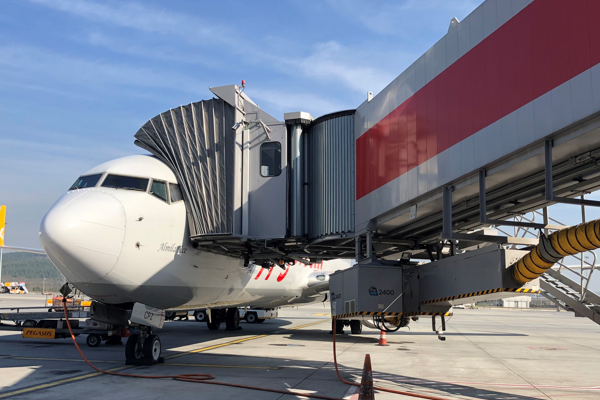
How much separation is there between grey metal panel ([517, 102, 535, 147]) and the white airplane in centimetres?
819

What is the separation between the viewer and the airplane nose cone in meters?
10.0

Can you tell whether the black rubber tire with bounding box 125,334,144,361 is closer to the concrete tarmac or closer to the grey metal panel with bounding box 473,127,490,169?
the concrete tarmac

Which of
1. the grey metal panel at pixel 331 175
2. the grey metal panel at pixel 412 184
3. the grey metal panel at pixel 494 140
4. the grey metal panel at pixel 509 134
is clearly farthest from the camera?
the grey metal panel at pixel 331 175

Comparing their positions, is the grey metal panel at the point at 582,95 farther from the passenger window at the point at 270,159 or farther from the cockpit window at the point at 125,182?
the cockpit window at the point at 125,182

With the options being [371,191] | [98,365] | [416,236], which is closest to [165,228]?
[98,365]

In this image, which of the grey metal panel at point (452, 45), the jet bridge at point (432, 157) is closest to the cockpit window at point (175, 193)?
the jet bridge at point (432, 157)

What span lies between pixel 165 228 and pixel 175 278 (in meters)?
1.33

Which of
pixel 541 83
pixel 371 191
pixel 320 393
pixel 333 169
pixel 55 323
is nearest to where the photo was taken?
pixel 541 83

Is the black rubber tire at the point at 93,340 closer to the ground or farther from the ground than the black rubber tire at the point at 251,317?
farther from the ground

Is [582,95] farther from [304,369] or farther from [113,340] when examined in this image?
[113,340]

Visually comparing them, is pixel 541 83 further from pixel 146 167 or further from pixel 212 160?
pixel 146 167

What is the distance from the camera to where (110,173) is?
469 inches

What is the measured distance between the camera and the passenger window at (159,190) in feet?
39.6

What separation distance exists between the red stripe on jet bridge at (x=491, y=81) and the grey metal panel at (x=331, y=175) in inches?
43.8
